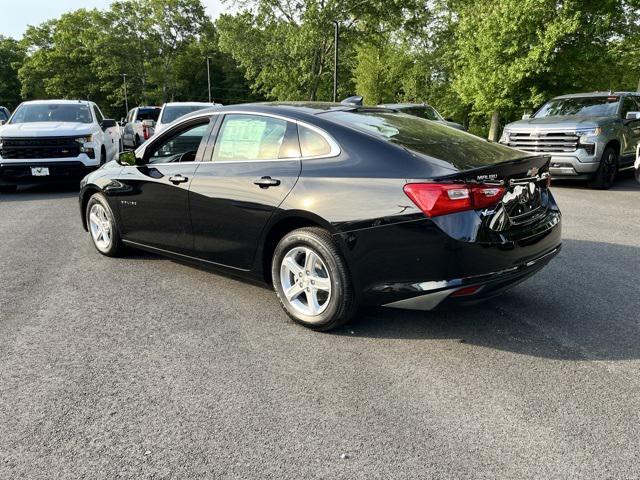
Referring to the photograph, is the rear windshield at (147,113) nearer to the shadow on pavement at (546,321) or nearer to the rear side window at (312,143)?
the rear side window at (312,143)

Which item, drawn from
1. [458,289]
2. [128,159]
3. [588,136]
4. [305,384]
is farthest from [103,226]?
[588,136]

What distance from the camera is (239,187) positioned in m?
4.23

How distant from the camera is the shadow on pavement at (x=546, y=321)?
3.63m

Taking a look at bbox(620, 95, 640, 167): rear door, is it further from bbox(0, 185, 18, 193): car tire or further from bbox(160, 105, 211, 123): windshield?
bbox(0, 185, 18, 193): car tire

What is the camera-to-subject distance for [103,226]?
5.83 meters

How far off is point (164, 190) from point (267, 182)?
4.30 ft

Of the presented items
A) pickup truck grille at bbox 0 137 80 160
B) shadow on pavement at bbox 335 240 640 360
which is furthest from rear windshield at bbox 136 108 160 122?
shadow on pavement at bbox 335 240 640 360

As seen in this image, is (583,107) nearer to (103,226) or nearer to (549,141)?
(549,141)

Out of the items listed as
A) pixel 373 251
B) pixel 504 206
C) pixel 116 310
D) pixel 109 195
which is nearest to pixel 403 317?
pixel 373 251

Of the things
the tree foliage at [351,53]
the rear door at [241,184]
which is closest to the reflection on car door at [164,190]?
the rear door at [241,184]

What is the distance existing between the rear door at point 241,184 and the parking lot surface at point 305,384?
0.49 m

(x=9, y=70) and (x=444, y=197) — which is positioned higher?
(x=9, y=70)

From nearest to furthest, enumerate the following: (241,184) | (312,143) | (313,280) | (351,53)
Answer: (313,280), (312,143), (241,184), (351,53)

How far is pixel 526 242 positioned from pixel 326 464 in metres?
2.06
